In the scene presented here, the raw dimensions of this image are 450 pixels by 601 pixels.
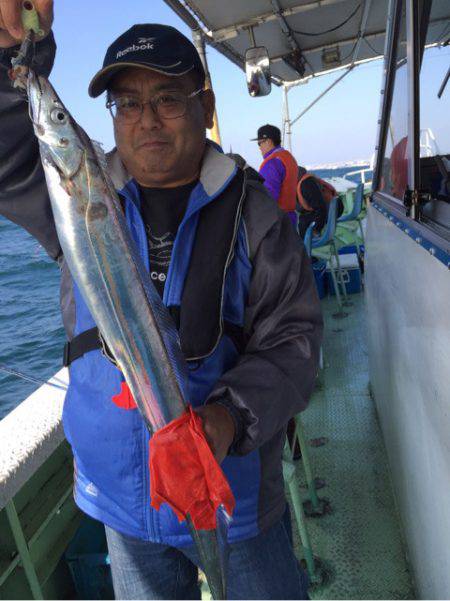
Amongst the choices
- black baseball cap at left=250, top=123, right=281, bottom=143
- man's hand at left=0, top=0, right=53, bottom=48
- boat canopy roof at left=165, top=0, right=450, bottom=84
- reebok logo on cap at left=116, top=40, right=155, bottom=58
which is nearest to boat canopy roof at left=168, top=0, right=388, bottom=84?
boat canopy roof at left=165, top=0, right=450, bottom=84

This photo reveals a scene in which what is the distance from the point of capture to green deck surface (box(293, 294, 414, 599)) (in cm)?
242

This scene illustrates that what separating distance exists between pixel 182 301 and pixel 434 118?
1490 mm

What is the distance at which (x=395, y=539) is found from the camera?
2.63 metres

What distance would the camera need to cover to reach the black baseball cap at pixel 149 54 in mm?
1465

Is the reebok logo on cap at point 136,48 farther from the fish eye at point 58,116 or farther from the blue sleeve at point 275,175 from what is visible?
the blue sleeve at point 275,175

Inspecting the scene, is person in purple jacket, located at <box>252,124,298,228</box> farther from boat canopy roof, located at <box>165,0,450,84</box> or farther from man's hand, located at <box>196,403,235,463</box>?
man's hand, located at <box>196,403,235,463</box>

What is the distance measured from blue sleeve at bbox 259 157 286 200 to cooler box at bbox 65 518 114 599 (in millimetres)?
3916

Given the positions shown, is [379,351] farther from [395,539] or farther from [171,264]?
[171,264]

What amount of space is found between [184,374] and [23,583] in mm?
1563

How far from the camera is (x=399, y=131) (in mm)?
2586

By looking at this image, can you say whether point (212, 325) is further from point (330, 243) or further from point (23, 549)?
point (330, 243)

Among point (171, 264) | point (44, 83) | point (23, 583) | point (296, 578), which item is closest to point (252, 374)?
point (171, 264)

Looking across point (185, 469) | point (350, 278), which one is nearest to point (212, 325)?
point (185, 469)

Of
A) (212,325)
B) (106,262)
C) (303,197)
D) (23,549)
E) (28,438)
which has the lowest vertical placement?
(23,549)
